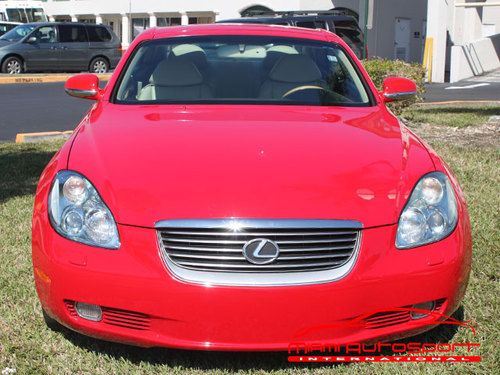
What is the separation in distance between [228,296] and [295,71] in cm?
212

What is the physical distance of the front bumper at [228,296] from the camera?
2.88 metres

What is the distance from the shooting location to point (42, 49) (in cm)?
2331

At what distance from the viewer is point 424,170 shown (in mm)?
3307

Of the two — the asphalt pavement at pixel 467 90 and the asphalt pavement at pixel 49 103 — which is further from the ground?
the asphalt pavement at pixel 49 103

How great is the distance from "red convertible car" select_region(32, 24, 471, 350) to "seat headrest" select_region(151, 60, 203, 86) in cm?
93

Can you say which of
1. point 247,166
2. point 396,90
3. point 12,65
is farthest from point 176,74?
point 12,65

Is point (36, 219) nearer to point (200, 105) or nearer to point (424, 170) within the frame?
point (200, 105)

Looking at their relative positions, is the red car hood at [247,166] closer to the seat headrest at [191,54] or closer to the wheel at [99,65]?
the seat headrest at [191,54]

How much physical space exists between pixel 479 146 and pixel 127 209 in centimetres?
678

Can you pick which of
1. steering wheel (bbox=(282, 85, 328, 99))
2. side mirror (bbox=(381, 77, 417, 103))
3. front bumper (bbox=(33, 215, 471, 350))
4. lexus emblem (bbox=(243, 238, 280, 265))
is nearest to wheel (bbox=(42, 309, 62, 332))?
front bumper (bbox=(33, 215, 471, 350))

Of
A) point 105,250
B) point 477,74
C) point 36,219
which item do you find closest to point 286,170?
point 105,250

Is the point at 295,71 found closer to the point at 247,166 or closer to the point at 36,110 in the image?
the point at 247,166

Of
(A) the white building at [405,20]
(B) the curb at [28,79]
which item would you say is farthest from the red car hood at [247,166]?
(B) the curb at [28,79]

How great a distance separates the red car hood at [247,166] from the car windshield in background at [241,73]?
522 mm
